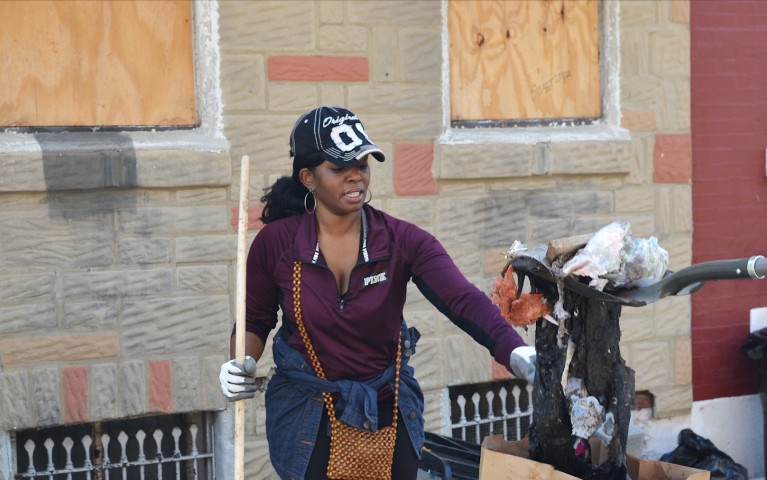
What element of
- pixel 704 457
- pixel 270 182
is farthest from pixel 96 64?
pixel 704 457

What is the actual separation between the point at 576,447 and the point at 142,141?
2.86 m

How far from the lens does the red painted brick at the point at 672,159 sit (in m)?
6.87

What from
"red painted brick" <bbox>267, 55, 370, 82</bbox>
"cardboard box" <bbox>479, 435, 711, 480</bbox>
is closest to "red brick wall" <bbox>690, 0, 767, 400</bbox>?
"red painted brick" <bbox>267, 55, 370, 82</bbox>

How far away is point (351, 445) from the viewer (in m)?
3.83

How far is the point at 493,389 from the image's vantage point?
6.76m

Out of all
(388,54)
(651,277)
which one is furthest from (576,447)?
(388,54)

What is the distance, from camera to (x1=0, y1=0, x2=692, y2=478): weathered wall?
5.57 m

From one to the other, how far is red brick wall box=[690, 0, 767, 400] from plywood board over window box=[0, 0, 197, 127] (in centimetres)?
299

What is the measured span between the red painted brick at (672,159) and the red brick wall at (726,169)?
0.48 ft

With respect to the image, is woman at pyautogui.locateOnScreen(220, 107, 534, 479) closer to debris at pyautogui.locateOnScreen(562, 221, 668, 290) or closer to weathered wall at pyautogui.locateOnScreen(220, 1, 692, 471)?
debris at pyautogui.locateOnScreen(562, 221, 668, 290)

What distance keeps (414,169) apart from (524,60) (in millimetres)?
969

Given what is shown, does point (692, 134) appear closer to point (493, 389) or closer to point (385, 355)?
point (493, 389)

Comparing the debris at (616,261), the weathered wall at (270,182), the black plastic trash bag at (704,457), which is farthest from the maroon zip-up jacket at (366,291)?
the black plastic trash bag at (704,457)

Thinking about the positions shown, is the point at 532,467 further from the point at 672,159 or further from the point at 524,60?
the point at 672,159
